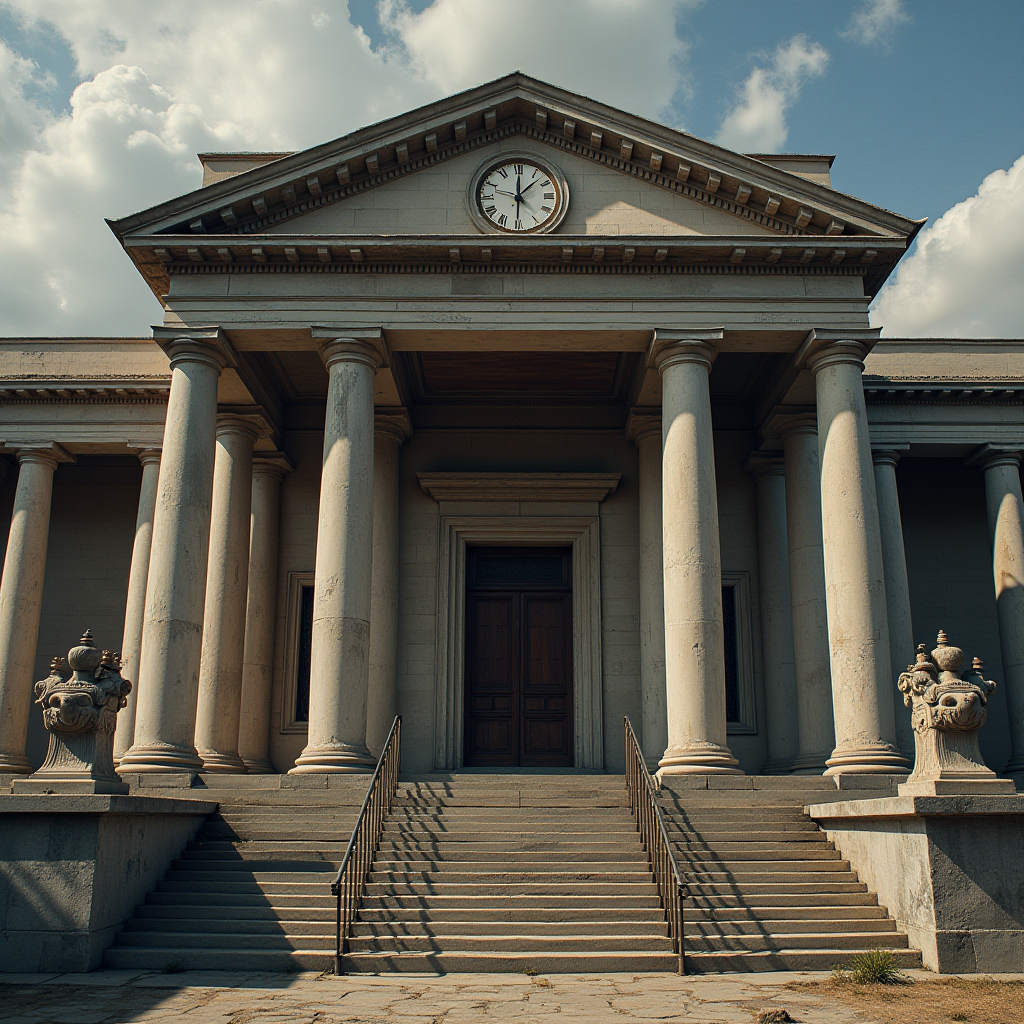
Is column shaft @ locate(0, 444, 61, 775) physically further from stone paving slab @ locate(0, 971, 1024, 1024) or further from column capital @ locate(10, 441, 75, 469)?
stone paving slab @ locate(0, 971, 1024, 1024)

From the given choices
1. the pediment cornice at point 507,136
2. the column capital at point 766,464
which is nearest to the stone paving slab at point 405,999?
the pediment cornice at point 507,136

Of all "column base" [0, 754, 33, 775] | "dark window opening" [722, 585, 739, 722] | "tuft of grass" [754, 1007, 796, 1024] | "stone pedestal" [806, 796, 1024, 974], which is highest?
"dark window opening" [722, 585, 739, 722]

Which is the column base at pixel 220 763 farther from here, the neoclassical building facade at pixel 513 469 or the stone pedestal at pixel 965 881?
the stone pedestal at pixel 965 881

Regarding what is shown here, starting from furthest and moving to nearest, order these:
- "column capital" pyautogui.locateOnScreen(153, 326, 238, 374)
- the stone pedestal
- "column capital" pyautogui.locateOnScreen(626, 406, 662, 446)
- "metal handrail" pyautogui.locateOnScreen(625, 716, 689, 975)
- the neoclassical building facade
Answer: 1. "column capital" pyautogui.locateOnScreen(626, 406, 662, 446)
2. "column capital" pyautogui.locateOnScreen(153, 326, 238, 374)
3. the neoclassical building facade
4. "metal handrail" pyautogui.locateOnScreen(625, 716, 689, 975)
5. the stone pedestal

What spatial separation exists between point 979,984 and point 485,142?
1483cm

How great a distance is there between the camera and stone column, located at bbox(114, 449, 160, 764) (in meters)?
20.0

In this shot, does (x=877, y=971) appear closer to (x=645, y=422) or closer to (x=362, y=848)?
(x=362, y=848)

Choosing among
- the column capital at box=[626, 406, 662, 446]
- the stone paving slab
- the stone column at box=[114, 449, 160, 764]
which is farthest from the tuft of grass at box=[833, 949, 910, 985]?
the stone column at box=[114, 449, 160, 764]

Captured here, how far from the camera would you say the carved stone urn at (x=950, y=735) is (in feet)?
36.5

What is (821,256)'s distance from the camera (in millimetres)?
17719

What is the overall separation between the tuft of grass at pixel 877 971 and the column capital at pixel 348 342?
1174 centimetres

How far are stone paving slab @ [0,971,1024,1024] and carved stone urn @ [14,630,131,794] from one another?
1.97 m

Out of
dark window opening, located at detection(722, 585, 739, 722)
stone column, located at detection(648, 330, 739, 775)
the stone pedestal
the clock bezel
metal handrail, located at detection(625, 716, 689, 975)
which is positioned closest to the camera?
the stone pedestal

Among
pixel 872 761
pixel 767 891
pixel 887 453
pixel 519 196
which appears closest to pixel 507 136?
pixel 519 196
